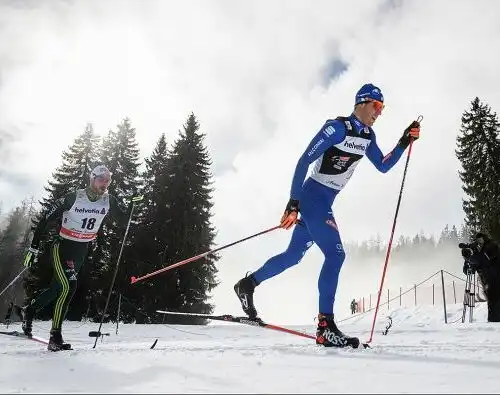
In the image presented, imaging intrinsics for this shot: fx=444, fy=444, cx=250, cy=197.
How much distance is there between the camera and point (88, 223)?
616cm

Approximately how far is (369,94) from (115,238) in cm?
2185

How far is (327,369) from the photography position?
2.99 m

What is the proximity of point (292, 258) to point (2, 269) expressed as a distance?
61.1 metres

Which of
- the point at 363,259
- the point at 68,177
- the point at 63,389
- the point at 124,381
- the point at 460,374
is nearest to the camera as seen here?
the point at 63,389

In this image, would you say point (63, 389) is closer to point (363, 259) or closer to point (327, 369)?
point (327, 369)

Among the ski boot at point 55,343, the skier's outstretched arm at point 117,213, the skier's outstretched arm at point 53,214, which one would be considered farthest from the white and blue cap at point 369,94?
the ski boot at point 55,343

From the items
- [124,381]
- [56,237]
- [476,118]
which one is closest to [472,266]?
[56,237]

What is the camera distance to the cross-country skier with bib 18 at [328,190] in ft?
16.3

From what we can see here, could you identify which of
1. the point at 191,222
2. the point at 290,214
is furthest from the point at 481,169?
the point at 290,214

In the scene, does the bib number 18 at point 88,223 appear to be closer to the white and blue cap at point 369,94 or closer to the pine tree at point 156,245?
the white and blue cap at point 369,94

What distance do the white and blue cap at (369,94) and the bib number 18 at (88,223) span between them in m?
3.90

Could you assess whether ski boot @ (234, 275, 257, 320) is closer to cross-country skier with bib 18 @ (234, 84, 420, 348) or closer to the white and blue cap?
cross-country skier with bib 18 @ (234, 84, 420, 348)

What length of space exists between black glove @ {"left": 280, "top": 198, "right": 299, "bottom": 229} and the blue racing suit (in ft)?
0.35

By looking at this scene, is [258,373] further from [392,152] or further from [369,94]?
[392,152]
